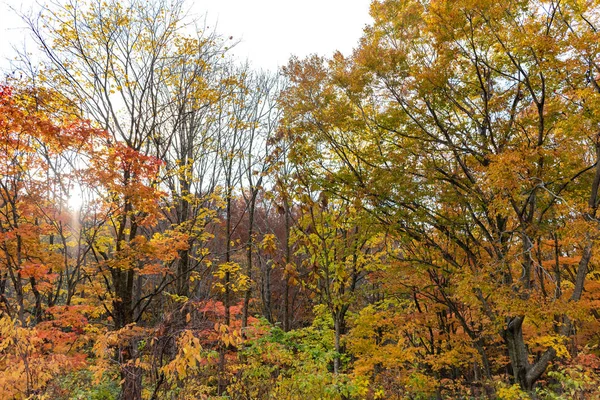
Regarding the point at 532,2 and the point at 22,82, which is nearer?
the point at 532,2

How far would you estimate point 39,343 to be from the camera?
5988mm

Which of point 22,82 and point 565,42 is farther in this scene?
point 22,82

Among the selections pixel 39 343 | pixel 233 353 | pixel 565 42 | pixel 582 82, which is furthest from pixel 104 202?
pixel 582 82

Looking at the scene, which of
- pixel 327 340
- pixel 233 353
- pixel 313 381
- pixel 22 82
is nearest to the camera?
pixel 313 381

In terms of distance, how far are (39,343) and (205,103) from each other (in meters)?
7.33

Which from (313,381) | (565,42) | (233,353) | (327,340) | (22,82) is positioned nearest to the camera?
(565,42)

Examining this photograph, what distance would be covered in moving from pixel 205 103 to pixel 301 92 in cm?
402

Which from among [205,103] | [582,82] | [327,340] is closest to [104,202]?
[205,103]

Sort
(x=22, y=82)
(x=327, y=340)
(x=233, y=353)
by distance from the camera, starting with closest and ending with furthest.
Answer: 1. (x=22, y=82)
2. (x=233, y=353)
3. (x=327, y=340)

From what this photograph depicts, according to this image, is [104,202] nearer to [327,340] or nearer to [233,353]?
[233,353]

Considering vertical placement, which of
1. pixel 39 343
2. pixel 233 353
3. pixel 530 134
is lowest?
pixel 233 353

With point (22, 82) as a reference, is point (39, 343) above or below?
below

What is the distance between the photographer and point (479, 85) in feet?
23.3

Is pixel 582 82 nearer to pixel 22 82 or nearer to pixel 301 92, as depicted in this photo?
pixel 301 92
